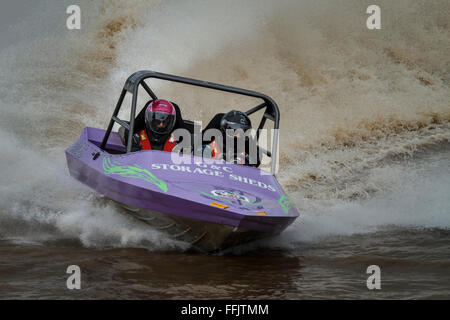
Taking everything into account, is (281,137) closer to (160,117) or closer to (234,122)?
(234,122)

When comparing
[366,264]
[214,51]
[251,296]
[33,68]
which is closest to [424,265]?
[366,264]

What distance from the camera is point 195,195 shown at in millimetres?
4547

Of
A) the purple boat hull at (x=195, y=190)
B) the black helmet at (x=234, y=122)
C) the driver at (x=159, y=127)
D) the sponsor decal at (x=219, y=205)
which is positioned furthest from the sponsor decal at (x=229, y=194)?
the driver at (x=159, y=127)

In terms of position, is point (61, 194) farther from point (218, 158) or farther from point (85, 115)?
point (85, 115)

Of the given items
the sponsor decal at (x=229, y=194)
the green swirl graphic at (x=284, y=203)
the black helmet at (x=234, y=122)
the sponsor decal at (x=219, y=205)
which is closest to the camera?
the sponsor decal at (x=219, y=205)

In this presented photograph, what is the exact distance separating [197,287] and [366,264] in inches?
64.8

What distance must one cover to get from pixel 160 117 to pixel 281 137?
197 inches

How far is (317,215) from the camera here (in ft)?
21.9

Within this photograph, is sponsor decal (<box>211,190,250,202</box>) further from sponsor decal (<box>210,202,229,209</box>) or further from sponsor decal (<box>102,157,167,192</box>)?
sponsor decal (<box>102,157,167,192</box>)

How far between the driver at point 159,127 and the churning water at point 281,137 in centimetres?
85

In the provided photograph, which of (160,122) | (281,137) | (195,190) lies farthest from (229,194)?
(281,137)

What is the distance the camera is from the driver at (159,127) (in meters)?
5.85

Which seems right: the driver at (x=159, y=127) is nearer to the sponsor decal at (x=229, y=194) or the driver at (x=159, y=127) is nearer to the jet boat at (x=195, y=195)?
the jet boat at (x=195, y=195)

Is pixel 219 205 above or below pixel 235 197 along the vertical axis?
below
